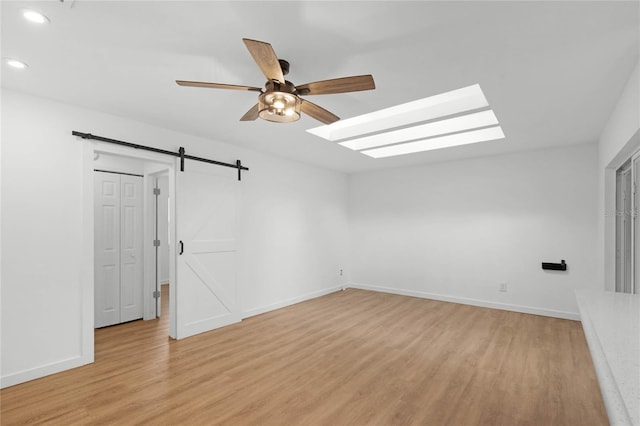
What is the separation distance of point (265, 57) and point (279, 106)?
0.47 meters

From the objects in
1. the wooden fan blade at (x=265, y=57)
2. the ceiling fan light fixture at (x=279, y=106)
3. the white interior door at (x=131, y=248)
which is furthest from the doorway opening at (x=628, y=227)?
the white interior door at (x=131, y=248)

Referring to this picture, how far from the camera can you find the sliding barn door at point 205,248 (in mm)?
3949

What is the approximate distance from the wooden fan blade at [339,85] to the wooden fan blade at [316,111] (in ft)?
0.66

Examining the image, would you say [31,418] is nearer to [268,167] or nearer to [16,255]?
[16,255]

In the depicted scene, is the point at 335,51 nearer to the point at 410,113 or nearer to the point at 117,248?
the point at 410,113

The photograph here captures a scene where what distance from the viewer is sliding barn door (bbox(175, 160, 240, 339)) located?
395cm

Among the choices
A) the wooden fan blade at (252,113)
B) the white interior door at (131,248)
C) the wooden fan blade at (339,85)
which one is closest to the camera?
the wooden fan blade at (339,85)

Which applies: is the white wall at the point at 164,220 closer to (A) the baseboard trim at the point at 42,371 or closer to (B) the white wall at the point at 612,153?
(A) the baseboard trim at the point at 42,371

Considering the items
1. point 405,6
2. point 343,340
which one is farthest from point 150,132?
point 343,340

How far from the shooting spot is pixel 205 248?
4.19 metres

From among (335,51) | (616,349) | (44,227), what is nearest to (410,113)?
(335,51)

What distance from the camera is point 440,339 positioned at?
12.6 feet

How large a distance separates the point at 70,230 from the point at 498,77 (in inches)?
166

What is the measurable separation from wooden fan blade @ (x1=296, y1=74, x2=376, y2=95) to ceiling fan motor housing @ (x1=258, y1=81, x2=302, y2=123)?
0.07 m
